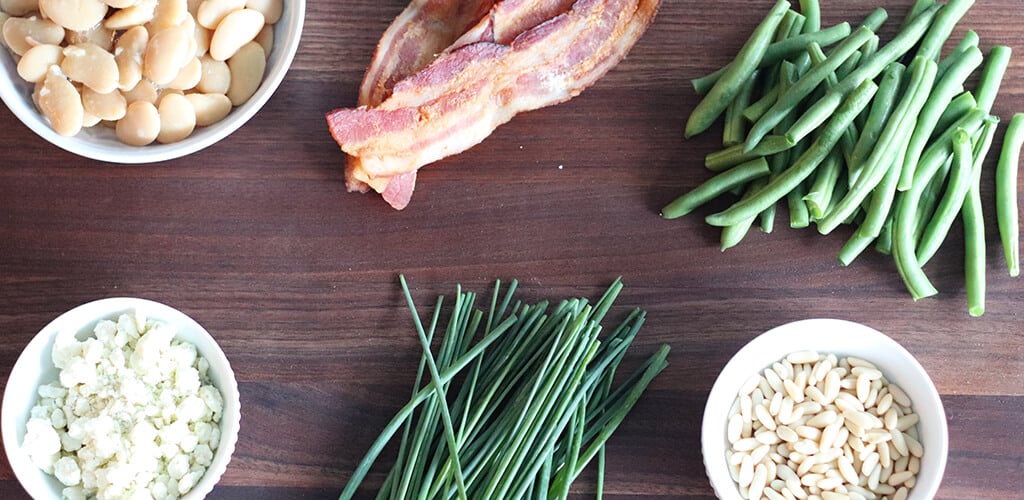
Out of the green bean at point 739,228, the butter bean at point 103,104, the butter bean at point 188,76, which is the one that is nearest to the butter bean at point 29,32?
the butter bean at point 103,104

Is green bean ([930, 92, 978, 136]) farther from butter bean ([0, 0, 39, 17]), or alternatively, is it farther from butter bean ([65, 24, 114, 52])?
butter bean ([0, 0, 39, 17])

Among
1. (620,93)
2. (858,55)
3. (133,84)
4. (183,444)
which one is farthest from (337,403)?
(858,55)

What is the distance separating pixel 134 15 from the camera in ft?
5.40

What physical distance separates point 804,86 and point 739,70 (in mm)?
127

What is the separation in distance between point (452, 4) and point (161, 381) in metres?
0.91

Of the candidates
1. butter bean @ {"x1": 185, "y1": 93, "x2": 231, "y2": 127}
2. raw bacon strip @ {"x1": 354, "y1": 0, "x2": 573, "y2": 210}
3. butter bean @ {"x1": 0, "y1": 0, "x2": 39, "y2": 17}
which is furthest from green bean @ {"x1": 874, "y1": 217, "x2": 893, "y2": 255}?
butter bean @ {"x1": 0, "y1": 0, "x2": 39, "y2": 17}

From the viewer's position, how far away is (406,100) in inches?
70.1

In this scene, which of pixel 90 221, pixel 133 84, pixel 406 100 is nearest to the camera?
pixel 133 84

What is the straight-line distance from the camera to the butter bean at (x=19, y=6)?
1687 mm

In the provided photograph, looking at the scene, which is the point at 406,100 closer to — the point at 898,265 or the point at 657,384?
the point at 657,384

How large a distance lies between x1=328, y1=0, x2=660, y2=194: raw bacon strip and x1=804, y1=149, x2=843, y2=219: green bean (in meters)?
0.44

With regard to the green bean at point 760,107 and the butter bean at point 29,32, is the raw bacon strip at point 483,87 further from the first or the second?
the butter bean at point 29,32

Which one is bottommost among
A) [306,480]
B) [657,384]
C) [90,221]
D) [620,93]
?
[306,480]

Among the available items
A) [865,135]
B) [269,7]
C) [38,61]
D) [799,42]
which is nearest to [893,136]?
[865,135]
